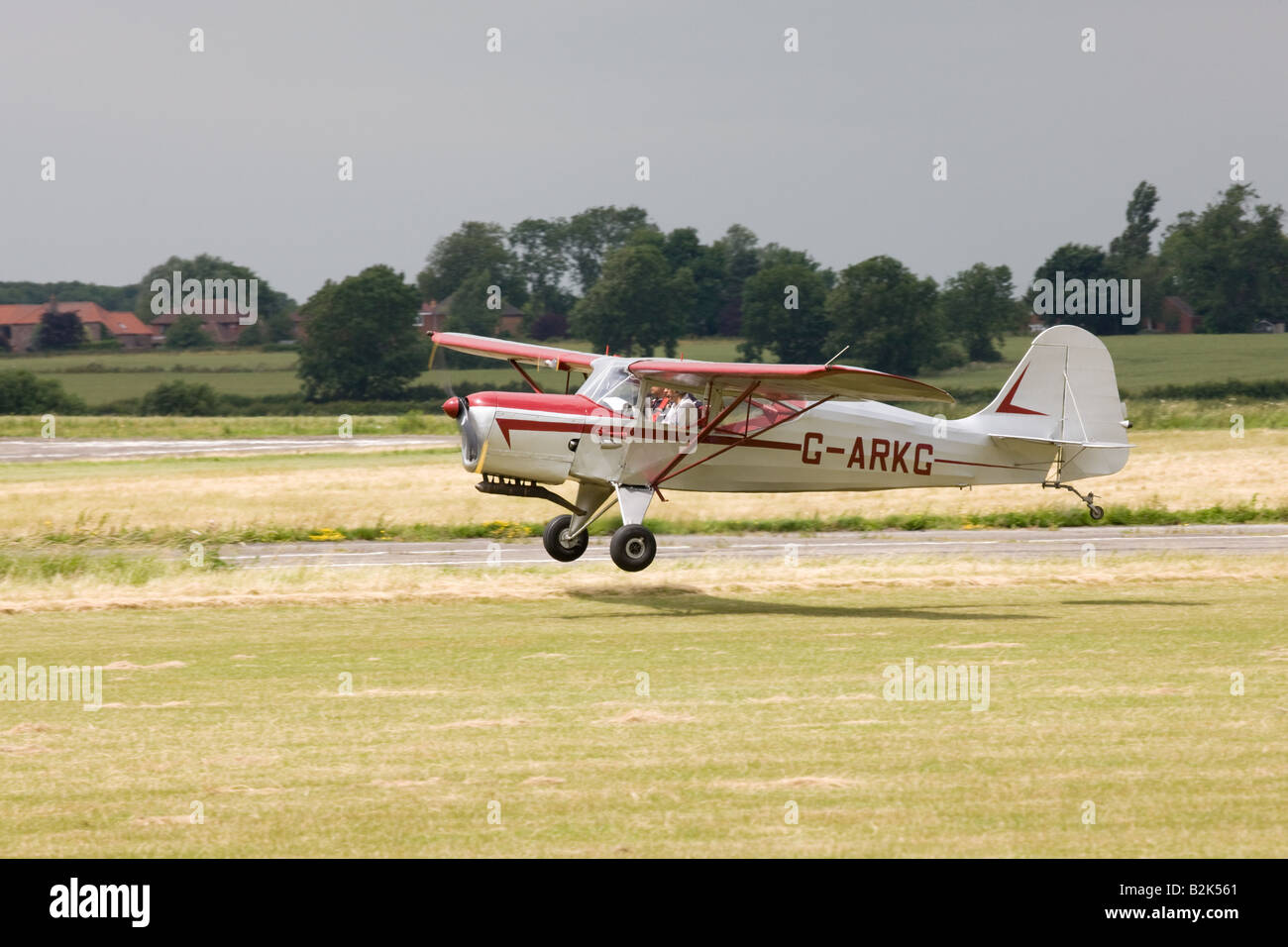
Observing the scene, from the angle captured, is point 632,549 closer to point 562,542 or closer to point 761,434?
point 562,542

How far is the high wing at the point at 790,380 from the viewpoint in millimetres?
15938

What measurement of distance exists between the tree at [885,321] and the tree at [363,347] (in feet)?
84.6

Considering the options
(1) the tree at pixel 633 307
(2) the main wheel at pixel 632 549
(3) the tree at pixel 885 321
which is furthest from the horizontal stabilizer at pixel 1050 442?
(1) the tree at pixel 633 307

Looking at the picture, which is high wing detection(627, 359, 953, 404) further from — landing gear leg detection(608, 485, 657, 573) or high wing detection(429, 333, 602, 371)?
high wing detection(429, 333, 602, 371)

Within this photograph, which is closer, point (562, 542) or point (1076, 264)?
point (562, 542)

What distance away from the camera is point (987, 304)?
264 feet

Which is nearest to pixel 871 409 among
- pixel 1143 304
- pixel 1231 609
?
pixel 1231 609

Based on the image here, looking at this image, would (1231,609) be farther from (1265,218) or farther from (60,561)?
(1265,218)

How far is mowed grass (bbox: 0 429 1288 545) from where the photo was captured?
91.7 feet

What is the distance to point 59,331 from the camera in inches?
4518

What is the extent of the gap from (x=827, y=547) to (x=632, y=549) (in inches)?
334

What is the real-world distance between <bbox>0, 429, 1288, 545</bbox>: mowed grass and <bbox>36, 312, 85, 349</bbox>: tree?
78.2 m

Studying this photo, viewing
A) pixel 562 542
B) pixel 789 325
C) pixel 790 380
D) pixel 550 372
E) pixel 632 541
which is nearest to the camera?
pixel 790 380

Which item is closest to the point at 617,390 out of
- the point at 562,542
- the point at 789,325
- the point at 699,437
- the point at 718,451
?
the point at 699,437
